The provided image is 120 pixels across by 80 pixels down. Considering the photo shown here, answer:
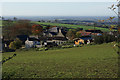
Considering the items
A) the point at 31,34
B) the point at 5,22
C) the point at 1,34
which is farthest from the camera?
the point at 31,34

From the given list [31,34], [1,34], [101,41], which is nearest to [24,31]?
[31,34]

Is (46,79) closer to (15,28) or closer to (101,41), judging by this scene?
(101,41)

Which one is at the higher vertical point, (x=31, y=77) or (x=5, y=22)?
(x=5, y=22)

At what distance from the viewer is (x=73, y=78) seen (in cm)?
811

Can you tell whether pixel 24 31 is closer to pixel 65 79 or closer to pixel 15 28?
pixel 15 28

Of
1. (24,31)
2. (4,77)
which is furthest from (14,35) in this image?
(4,77)

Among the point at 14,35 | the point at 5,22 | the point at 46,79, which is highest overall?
the point at 5,22

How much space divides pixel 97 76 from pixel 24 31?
56460 millimetres

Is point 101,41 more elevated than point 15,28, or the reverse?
point 15,28

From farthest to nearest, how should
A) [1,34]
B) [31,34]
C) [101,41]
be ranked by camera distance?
[31,34] < [1,34] < [101,41]

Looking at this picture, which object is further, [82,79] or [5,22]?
[5,22]

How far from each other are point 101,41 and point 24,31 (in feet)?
114

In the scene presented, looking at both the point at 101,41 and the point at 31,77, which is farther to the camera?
the point at 101,41

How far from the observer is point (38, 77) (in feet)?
27.5
